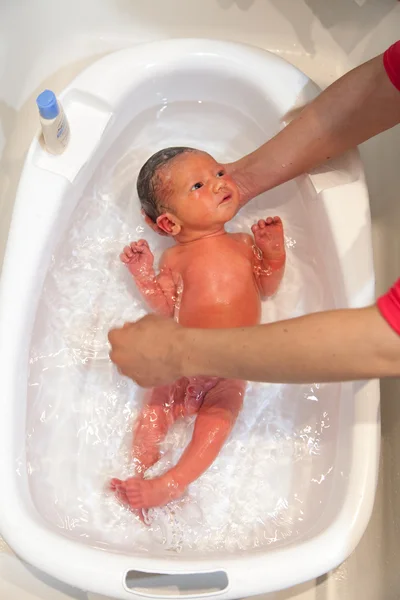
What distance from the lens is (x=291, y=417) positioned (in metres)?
1.30

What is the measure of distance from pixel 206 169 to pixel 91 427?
24.4 inches

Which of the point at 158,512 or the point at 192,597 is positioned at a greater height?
the point at 158,512

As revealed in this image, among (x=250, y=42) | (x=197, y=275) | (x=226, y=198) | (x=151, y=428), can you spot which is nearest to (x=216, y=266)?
(x=197, y=275)

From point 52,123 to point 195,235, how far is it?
0.38 m

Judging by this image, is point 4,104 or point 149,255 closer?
point 149,255

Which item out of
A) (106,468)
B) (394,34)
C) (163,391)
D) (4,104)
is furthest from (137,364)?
(394,34)

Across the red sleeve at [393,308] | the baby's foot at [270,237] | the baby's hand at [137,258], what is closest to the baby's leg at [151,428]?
the baby's hand at [137,258]

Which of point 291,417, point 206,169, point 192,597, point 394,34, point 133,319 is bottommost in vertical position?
point 192,597

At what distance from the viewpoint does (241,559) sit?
1004mm

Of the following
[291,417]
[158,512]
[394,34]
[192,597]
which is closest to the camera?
[192,597]

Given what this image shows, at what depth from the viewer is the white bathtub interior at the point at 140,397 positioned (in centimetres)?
118

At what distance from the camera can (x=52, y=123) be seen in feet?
3.84

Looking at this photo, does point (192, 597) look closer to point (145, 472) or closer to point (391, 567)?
point (145, 472)

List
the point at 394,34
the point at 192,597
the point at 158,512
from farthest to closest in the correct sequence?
the point at 394,34 < the point at 158,512 < the point at 192,597
